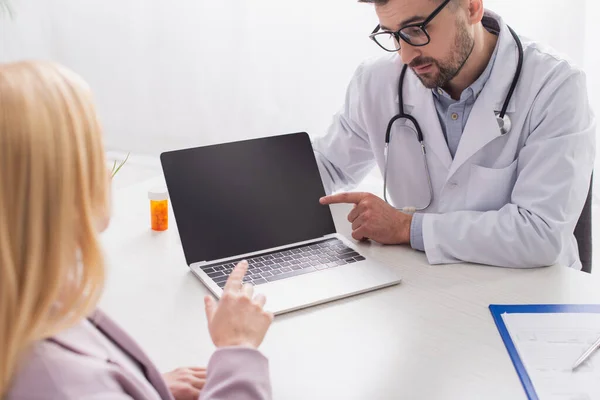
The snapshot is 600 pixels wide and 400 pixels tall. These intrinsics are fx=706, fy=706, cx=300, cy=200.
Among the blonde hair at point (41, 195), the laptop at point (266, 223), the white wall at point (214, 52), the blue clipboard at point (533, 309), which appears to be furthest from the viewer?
the white wall at point (214, 52)

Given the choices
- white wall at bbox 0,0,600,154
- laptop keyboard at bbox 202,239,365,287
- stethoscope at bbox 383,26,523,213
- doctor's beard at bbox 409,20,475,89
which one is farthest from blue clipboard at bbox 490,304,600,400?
white wall at bbox 0,0,600,154

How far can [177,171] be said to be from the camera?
1.30 meters

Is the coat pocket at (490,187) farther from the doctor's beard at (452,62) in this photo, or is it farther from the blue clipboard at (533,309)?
the blue clipboard at (533,309)

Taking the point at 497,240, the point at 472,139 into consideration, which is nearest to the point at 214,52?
the point at 472,139

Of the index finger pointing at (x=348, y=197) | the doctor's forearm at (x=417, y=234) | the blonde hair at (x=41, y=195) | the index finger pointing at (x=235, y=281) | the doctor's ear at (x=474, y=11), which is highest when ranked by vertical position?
the doctor's ear at (x=474, y=11)

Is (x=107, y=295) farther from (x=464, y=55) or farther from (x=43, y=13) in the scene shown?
(x=43, y=13)

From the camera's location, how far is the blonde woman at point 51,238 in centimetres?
66

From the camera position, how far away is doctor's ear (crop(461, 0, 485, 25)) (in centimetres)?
149

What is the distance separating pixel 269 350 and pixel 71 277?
385 millimetres

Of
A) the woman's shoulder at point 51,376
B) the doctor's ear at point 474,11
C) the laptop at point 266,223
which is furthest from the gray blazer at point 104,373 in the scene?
the doctor's ear at point 474,11

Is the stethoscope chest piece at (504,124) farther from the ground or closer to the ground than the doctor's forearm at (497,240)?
farther from the ground

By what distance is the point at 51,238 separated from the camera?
0.69 meters

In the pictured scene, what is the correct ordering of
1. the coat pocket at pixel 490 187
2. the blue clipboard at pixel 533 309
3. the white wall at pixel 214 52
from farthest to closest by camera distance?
the white wall at pixel 214 52, the coat pocket at pixel 490 187, the blue clipboard at pixel 533 309

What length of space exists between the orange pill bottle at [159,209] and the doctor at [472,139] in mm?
336
